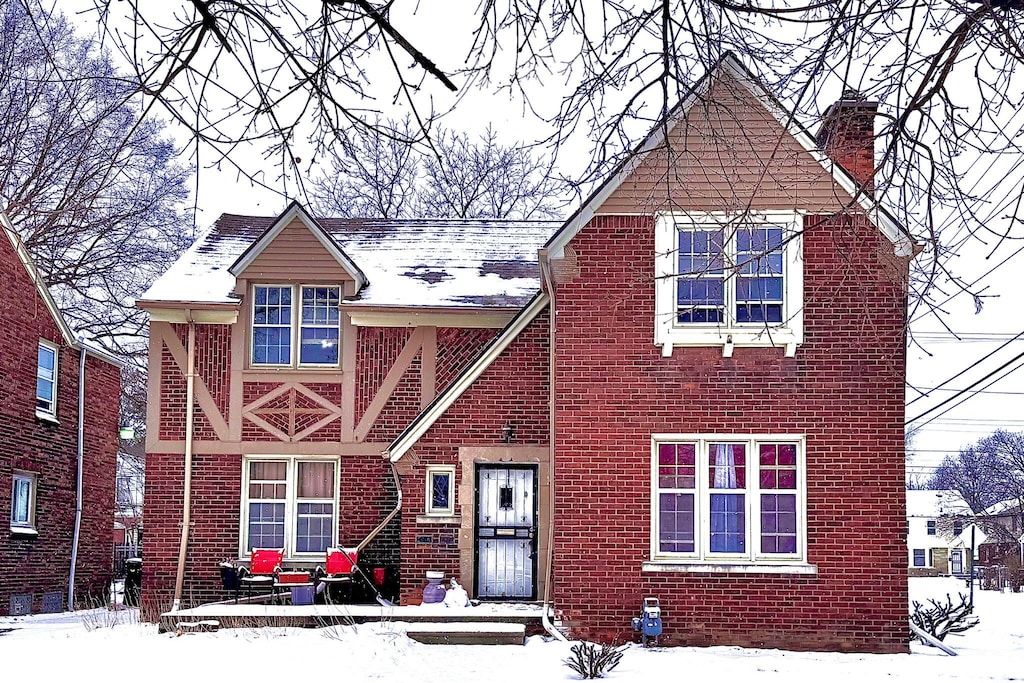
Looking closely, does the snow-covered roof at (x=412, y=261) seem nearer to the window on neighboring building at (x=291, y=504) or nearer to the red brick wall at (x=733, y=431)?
the window on neighboring building at (x=291, y=504)

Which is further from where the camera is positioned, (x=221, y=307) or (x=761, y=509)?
(x=221, y=307)

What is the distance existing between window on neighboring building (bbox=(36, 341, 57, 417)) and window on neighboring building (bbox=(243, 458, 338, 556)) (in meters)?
5.98

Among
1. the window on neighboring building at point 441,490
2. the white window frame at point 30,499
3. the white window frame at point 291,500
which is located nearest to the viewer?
the window on neighboring building at point 441,490

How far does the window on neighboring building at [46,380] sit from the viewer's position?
25328 mm

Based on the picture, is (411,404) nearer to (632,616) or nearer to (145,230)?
(632,616)

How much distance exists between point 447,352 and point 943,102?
1388 cm

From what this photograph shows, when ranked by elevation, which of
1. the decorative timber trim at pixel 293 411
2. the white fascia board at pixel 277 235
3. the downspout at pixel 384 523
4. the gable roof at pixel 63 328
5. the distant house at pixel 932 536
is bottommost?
the distant house at pixel 932 536

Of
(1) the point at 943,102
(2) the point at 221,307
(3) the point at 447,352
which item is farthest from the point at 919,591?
(1) the point at 943,102

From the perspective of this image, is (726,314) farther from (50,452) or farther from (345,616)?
(50,452)

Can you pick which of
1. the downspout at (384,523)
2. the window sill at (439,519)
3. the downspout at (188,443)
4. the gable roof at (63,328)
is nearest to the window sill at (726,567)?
the window sill at (439,519)

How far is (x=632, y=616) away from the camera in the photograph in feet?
57.0

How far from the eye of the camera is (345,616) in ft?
59.8

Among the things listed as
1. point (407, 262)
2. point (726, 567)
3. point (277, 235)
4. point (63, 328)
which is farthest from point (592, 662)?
point (63, 328)

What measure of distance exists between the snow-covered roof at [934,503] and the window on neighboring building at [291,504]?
6049cm
